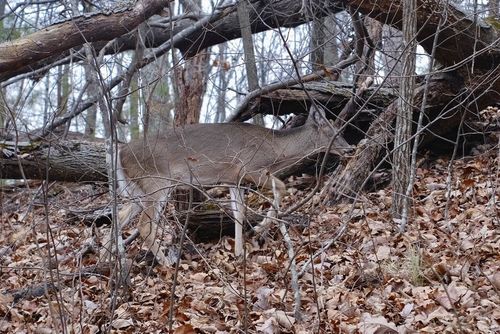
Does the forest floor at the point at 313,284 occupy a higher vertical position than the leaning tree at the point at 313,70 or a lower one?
lower

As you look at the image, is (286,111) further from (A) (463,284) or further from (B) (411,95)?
(A) (463,284)

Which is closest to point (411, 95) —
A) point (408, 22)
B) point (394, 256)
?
point (408, 22)

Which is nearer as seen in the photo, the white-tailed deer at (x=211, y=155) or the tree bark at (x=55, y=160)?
the white-tailed deer at (x=211, y=155)

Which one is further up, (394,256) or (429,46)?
(429,46)

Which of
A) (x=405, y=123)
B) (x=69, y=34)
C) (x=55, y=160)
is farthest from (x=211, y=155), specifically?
(x=405, y=123)

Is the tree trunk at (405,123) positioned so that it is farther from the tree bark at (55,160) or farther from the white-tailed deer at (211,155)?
the tree bark at (55,160)

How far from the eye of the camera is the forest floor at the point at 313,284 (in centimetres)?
493

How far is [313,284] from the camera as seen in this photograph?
495 centimetres

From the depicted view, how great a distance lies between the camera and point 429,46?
870 cm

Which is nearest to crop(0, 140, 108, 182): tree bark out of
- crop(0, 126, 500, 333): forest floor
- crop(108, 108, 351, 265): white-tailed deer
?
crop(108, 108, 351, 265): white-tailed deer

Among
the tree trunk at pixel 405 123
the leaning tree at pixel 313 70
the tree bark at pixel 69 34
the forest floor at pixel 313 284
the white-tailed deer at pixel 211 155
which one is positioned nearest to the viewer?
the forest floor at pixel 313 284

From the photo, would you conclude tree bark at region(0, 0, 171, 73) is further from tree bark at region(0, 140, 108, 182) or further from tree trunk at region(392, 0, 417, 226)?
tree trunk at region(392, 0, 417, 226)

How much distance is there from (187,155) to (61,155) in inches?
64.1

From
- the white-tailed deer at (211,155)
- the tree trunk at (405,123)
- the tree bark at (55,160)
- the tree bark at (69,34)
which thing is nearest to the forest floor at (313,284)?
the tree trunk at (405,123)
